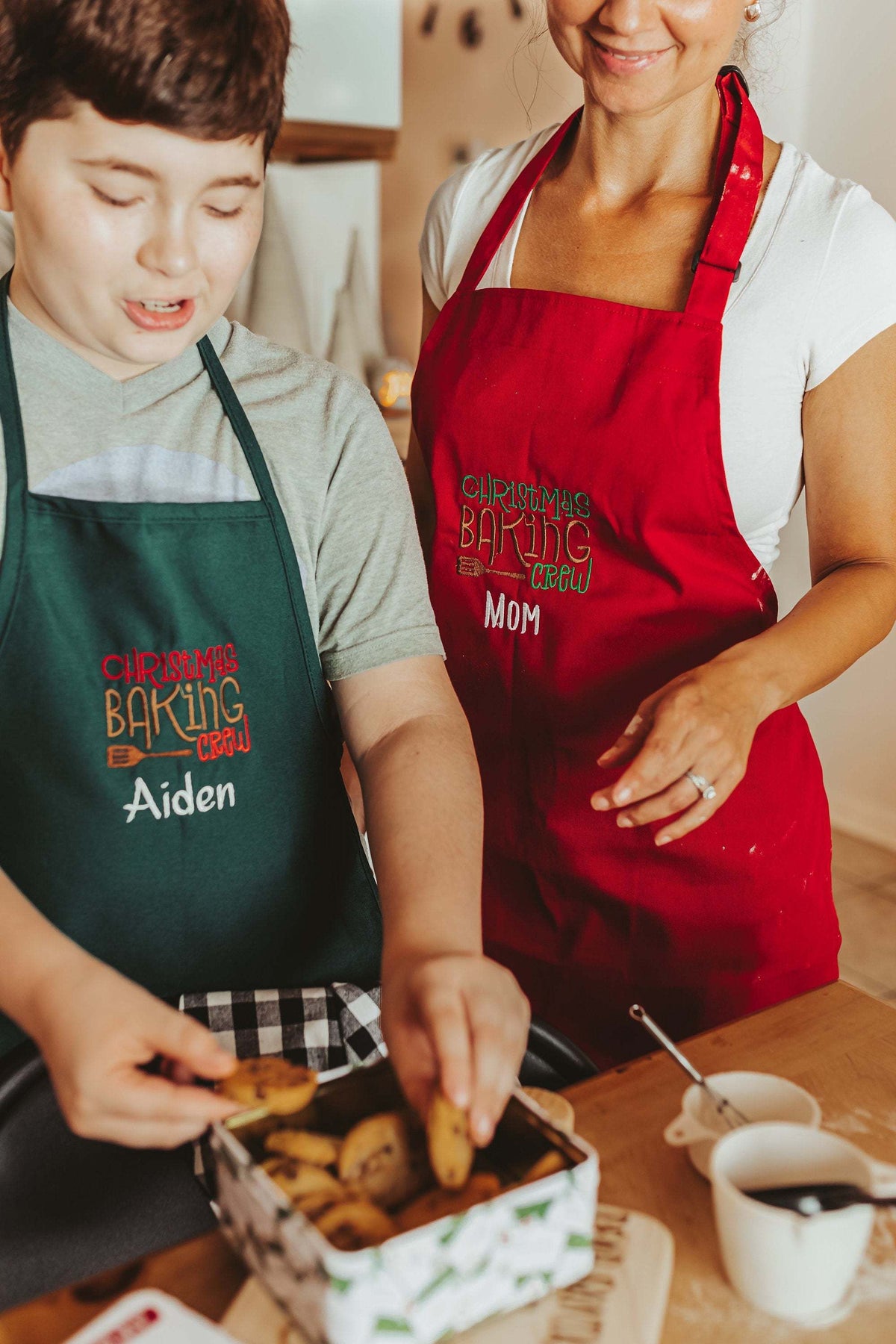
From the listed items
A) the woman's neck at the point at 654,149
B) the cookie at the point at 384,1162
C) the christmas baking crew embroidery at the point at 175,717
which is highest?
the woman's neck at the point at 654,149

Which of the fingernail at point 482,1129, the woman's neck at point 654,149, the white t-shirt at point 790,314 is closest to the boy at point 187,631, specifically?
the fingernail at point 482,1129

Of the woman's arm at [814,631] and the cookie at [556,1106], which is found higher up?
the woman's arm at [814,631]

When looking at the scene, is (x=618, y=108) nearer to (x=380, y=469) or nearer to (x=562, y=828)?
(x=380, y=469)

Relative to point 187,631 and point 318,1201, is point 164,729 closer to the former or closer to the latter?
point 187,631

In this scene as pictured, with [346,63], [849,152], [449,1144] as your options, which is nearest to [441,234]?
[346,63]

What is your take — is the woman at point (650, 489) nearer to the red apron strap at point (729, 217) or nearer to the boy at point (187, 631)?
the red apron strap at point (729, 217)

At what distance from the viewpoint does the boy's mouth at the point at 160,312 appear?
36.3 inches

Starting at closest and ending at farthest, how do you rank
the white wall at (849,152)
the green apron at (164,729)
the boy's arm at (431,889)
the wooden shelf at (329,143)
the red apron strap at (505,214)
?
the boy's arm at (431,889) → the green apron at (164,729) → the red apron strap at (505,214) → the wooden shelf at (329,143) → the white wall at (849,152)

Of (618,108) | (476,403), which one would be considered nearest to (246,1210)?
(476,403)

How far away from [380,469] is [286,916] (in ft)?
1.34

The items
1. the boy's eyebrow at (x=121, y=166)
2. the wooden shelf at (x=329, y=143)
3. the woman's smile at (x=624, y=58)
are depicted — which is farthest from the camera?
the wooden shelf at (x=329, y=143)

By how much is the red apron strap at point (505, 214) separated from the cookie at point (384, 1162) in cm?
106

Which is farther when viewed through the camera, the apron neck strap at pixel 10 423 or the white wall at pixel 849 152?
the white wall at pixel 849 152

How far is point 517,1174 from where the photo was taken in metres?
0.73
